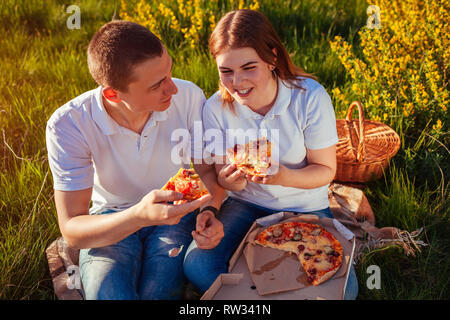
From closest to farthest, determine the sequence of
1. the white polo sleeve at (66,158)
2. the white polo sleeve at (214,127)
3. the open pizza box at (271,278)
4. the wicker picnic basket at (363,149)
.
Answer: the open pizza box at (271,278), the white polo sleeve at (66,158), the white polo sleeve at (214,127), the wicker picnic basket at (363,149)

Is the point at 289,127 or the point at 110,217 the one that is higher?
the point at 289,127

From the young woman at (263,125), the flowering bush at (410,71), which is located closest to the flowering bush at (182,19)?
the flowering bush at (410,71)

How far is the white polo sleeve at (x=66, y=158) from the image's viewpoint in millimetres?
2260

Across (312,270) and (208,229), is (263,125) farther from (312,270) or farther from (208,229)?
(312,270)

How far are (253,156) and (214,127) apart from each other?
393 mm

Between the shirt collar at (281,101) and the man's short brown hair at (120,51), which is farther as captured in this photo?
the shirt collar at (281,101)

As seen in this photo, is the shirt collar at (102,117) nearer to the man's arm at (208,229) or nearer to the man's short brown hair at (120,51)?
the man's short brown hair at (120,51)

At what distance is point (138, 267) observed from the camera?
7.86 feet

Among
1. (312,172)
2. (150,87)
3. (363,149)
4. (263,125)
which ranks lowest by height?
(363,149)

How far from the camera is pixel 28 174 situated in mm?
3238

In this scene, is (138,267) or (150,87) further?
(138,267)

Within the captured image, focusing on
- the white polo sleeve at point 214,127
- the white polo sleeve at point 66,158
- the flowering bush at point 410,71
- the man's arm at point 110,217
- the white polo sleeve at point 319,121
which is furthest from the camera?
the flowering bush at point 410,71

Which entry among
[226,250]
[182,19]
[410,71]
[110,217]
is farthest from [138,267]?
[182,19]

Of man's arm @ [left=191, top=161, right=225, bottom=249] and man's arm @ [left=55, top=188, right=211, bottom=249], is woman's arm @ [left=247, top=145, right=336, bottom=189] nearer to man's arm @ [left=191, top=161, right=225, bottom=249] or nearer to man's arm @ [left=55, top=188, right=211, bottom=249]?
man's arm @ [left=191, top=161, right=225, bottom=249]
